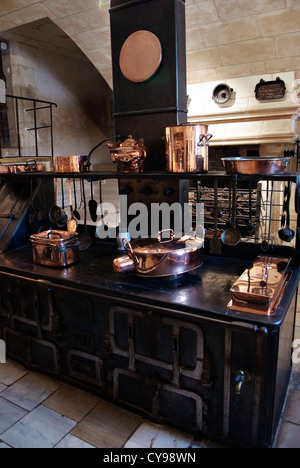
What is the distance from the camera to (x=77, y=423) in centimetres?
169

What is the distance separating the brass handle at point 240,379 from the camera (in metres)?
1.36

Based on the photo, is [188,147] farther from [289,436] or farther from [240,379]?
[289,436]

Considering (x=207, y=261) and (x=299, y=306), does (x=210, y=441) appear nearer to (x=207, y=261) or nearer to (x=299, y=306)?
(x=207, y=261)

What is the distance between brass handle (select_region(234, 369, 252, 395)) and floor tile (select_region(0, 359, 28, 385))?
1325 millimetres

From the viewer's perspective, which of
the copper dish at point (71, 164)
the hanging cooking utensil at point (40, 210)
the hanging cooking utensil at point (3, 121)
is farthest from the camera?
the hanging cooking utensil at point (3, 121)

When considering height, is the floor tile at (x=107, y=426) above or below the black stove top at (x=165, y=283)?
below

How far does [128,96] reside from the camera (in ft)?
7.00

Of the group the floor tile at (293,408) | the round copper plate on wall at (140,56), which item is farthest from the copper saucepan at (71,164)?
the floor tile at (293,408)

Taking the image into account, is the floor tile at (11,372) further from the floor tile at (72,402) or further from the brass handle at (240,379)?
the brass handle at (240,379)

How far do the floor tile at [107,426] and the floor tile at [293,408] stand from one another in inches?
28.7

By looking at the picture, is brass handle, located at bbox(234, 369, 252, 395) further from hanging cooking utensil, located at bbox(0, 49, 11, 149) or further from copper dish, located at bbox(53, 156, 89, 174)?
hanging cooking utensil, located at bbox(0, 49, 11, 149)

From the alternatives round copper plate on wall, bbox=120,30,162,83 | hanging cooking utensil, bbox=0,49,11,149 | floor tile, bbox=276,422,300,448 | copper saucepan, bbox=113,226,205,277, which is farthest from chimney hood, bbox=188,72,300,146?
floor tile, bbox=276,422,300,448

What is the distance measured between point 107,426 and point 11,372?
2.56 feet

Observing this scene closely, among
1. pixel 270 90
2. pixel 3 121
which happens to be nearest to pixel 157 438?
pixel 270 90
